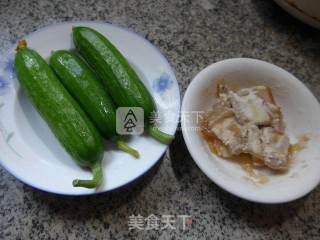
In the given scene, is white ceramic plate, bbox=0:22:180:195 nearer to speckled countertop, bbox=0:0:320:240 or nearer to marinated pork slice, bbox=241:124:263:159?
speckled countertop, bbox=0:0:320:240

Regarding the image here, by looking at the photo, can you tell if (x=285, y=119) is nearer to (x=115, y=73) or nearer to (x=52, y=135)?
(x=115, y=73)

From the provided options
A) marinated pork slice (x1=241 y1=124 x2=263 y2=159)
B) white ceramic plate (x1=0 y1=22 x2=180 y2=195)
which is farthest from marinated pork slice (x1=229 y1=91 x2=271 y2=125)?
white ceramic plate (x1=0 y1=22 x2=180 y2=195)

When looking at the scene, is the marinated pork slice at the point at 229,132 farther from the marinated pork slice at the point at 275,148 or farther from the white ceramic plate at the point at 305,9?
the white ceramic plate at the point at 305,9

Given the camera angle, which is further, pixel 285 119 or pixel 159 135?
pixel 285 119

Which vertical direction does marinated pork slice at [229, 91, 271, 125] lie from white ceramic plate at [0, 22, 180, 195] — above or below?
below

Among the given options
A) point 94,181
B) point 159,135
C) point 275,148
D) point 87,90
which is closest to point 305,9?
point 275,148

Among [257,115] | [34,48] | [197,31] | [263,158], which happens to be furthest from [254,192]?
[34,48]

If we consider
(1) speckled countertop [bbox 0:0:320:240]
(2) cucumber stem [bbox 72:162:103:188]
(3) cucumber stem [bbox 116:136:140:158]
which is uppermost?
(2) cucumber stem [bbox 72:162:103:188]
